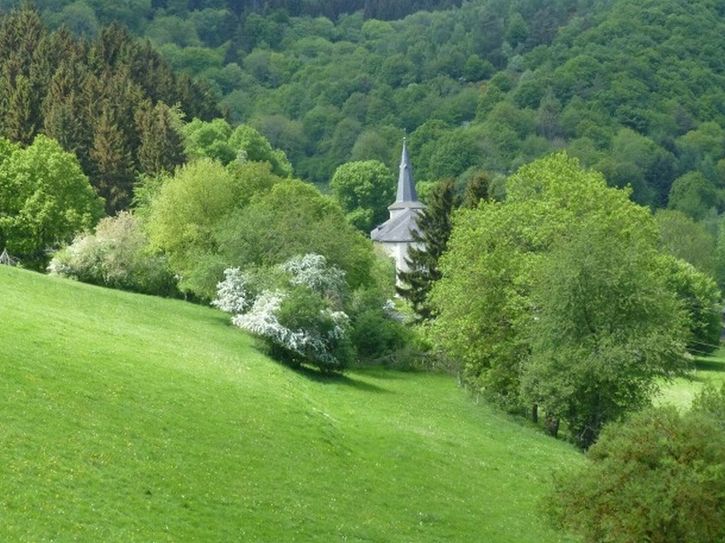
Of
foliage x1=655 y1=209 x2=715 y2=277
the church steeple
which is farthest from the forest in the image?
the church steeple

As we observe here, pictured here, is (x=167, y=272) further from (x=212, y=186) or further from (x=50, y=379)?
(x=50, y=379)

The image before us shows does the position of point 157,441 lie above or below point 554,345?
below

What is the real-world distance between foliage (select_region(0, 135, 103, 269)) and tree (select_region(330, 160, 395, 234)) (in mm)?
89777

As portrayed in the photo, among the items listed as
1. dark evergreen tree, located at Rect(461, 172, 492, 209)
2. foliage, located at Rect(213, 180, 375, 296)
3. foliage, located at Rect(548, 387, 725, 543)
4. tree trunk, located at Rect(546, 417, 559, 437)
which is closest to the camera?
foliage, located at Rect(548, 387, 725, 543)

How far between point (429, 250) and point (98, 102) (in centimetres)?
2957

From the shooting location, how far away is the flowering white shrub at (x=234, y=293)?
65938 millimetres

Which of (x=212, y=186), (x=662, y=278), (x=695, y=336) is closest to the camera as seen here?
(x=662, y=278)

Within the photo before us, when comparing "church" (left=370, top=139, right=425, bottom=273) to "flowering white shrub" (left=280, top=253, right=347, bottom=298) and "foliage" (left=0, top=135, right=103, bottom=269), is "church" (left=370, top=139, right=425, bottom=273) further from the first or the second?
"flowering white shrub" (left=280, top=253, right=347, bottom=298)

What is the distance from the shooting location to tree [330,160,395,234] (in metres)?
172

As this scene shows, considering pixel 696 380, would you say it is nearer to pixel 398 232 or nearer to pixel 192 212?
pixel 192 212

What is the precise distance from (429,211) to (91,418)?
196 feet

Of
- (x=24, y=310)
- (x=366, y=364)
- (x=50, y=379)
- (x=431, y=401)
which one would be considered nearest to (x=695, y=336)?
(x=366, y=364)

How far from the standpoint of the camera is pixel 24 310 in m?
49.4

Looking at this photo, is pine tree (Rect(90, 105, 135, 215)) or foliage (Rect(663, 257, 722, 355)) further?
foliage (Rect(663, 257, 722, 355))
